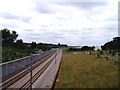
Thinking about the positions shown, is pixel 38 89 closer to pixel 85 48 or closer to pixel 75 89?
pixel 75 89

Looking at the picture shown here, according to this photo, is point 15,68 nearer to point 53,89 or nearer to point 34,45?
point 53,89

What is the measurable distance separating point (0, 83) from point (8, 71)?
5.87 meters

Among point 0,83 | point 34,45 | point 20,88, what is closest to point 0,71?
point 0,83

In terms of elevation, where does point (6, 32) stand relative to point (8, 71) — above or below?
above

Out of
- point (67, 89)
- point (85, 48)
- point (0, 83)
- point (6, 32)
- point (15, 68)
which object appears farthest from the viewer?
point (85, 48)

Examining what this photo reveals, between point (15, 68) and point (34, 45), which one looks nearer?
point (34, 45)

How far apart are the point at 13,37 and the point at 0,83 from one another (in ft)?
406

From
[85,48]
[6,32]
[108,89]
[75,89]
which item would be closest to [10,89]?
[75,89]

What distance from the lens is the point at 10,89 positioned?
2266cm

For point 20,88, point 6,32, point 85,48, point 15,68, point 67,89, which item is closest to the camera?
point 67,89

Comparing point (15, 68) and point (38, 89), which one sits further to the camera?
point (15, 68)

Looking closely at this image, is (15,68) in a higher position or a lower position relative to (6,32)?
lower

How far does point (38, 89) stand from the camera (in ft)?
75.1

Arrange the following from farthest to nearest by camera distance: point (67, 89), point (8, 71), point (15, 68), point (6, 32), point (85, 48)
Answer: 1. point (85, 48)
2. point (6, 32)
3. point (15, 68)
4. point (8, 71)
5. point (67, 89)
